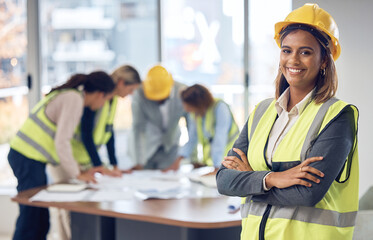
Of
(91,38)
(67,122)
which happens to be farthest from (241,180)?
(91,38)

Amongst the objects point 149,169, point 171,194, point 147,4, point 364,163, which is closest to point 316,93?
point 364,163

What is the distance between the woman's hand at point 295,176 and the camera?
4.81ft

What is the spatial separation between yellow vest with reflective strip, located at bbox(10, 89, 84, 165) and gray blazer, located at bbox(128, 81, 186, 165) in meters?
0.98

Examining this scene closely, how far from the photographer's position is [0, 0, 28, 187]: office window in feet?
16.5

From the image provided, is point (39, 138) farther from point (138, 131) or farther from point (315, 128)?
point (315, 128)

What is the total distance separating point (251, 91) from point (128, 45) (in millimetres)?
1388

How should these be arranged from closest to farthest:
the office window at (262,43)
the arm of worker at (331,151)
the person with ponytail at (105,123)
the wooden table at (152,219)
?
the arm of worker at (331,151)
the wooden table at (152,219)
the person with ponytail at (105,123)
the office window at (262,43)

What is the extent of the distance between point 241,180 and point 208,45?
3.47m

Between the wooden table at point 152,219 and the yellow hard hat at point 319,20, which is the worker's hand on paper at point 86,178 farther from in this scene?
the yellow hard hat at point 319,20

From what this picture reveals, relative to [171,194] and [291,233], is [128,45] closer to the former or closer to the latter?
Answer: [171,194]

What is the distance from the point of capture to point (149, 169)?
12.9 feet

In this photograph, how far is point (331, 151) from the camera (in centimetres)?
146

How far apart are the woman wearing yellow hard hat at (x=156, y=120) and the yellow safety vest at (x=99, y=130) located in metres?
0.39

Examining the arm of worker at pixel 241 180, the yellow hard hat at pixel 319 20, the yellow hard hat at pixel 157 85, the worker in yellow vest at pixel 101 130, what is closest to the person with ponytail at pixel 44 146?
the worker in yellow vest at pixel 101 130
